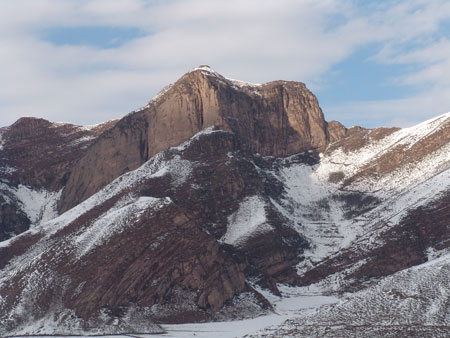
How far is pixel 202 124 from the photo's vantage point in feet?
520

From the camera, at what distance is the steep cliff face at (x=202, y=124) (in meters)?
160

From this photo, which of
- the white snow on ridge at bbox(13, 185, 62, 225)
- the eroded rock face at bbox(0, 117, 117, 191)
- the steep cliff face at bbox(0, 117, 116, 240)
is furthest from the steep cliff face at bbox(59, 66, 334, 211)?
the eroded rock face at bbox(0, 117, 117, 191)

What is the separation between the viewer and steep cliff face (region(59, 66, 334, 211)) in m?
160

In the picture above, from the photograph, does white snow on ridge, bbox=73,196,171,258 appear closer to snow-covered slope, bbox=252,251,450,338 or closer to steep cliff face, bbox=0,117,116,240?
snow-covered slope, bbox=252,251,450,338

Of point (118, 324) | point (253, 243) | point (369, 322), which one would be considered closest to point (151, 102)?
point (253, 243)

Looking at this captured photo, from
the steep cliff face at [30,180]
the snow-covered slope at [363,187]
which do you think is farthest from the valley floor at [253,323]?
the steep cliff face at [30,180]

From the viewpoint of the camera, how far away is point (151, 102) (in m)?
176

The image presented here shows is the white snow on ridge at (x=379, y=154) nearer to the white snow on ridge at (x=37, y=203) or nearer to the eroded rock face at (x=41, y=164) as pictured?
the white snow on ridge at (x=37, y=203)

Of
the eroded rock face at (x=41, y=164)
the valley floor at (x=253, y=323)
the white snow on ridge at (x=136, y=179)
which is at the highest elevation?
the eroded rock face at (x=41, y=164)

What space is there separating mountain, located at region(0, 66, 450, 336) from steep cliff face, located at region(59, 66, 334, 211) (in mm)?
347

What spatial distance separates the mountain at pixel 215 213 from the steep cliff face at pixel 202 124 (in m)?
0.35

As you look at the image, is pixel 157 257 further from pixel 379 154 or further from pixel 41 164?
pixel 41 164

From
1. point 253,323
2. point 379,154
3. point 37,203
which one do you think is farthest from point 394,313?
point 37,203

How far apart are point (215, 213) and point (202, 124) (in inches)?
1480
